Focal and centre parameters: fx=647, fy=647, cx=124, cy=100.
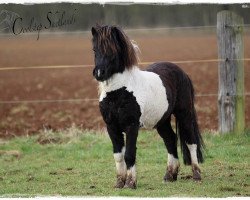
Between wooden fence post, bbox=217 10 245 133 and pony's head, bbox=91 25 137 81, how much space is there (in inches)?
140

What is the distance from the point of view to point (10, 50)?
2919 cm

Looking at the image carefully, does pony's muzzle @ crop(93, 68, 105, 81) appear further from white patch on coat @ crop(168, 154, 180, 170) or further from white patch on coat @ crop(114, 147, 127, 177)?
white patch on coat @ crop(168, 154, 180, 170)

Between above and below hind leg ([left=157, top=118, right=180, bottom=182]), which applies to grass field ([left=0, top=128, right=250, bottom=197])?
below

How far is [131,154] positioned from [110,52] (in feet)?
3.63

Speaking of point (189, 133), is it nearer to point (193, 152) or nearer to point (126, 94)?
point (193, 152)

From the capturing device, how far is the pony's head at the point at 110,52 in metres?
6.57

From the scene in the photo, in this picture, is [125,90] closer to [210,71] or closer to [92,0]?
[92,0]

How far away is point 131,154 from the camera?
684 cm

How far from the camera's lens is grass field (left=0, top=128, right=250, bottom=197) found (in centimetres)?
683

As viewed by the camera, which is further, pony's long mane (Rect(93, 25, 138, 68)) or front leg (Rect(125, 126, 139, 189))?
front leg (Rect(125, 126, 139, 189))

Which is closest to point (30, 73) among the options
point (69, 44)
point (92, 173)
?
point (69, 44)

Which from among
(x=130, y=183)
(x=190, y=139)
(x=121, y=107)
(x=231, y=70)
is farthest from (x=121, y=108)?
(x=231, y=70)

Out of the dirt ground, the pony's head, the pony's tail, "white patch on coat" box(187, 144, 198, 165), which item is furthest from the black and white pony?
the dirt ground

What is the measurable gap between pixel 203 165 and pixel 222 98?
1.89m
